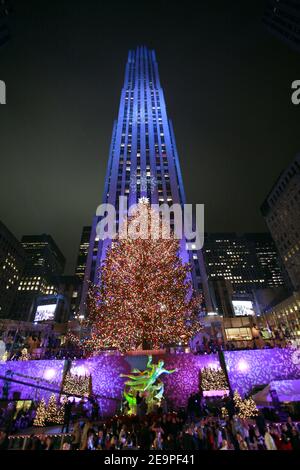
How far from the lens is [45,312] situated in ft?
125

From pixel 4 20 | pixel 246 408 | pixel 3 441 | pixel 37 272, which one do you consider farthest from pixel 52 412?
pixel 37 272

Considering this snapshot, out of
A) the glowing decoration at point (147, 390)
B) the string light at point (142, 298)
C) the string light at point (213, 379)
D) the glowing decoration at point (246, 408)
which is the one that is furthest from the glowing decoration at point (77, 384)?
the glowing decoration at point (246, 408)

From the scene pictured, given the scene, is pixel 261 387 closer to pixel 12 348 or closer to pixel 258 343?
pixel 258 343

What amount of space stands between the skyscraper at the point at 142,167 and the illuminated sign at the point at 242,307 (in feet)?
16.8

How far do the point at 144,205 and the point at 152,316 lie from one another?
903 cm

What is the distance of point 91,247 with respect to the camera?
1704 inches

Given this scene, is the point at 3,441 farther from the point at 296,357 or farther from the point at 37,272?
the point at 37,272

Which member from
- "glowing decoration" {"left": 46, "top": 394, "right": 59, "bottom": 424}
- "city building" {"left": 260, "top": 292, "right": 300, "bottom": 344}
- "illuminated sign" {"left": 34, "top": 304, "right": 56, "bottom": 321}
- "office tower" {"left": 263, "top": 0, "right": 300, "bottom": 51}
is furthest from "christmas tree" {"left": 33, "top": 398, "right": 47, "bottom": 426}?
"office tower" {"left": 263, "top": 0, "right": 300, "bottom": 51}

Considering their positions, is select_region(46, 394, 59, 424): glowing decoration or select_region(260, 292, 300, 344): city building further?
select_region(260, 292, 300, 344): city building

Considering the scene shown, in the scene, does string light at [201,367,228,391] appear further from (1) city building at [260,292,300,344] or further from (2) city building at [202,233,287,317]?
(2) city building at [202,233,287,317]

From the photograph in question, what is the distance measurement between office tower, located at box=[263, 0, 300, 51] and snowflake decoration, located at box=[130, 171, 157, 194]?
3996cm

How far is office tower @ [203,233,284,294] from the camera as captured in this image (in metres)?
118

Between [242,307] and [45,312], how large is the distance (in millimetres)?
33559

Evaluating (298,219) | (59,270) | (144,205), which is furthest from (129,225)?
(59,270)
